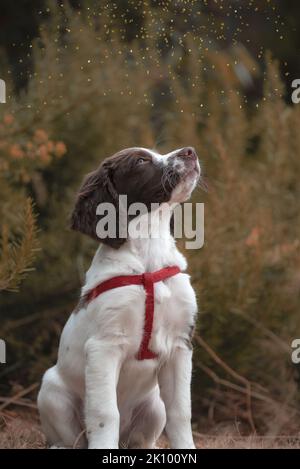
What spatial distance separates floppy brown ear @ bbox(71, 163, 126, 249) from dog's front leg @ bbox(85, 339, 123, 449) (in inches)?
15.3

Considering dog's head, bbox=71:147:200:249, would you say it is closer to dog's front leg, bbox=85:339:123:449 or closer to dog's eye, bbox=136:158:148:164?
dog's eye, bbox=136:158:148:164

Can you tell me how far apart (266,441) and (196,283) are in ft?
2.96

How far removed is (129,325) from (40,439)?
941mm

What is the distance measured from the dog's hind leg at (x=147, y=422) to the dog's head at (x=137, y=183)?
61 cm

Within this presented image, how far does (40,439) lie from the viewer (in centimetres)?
372

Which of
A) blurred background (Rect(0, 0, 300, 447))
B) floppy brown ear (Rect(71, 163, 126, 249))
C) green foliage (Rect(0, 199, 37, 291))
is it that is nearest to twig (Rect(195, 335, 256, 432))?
blurred background (Rect(0, 0, 300, 447))

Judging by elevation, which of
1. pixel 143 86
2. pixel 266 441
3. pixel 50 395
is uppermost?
pixel 143 86

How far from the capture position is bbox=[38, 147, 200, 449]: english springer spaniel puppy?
3.02m

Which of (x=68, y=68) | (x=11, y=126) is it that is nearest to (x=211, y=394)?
(x=11, y=126)

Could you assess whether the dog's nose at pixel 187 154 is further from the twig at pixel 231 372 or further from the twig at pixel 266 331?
the twig at pixel 266 331

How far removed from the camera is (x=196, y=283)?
4.47 m

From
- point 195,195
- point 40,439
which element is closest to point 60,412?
point 40,439
